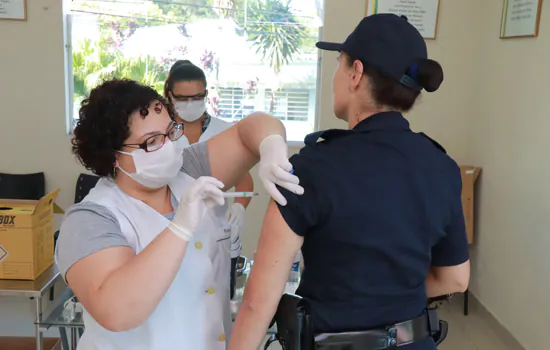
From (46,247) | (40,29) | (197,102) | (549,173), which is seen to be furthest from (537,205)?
(40,29)

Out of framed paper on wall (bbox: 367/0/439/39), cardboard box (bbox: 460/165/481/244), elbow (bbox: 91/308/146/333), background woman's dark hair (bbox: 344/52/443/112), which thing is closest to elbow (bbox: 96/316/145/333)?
elbow (bbox: 91/308/146/333)

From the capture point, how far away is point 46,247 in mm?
2129

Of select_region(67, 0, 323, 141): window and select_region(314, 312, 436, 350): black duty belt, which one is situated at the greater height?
select_region(67, 0, 323, 141): window

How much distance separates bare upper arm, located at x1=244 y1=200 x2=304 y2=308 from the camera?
101 cm

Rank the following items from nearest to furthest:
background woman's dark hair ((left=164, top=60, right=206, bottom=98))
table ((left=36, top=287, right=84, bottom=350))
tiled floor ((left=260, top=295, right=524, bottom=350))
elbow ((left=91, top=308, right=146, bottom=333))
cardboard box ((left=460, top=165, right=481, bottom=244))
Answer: elbow ((left=91, top=308, right=146, bottom=333))
table ((left=36, top=287, right=84, bottom=350))
background woman's dark hair ((left=164, top=60, right=206, bottom=98))
tiled floor ((left=260, top=295, right=524, bottom=350))
cardboard box ((left=460, top=165, right=481, bottom=244))

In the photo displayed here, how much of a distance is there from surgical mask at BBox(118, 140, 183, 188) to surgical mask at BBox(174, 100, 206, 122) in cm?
140

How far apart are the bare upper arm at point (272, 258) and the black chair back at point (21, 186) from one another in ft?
9.72

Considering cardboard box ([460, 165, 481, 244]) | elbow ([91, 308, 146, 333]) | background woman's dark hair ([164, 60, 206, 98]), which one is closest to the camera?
elbow ([91, 308, 146, 333])

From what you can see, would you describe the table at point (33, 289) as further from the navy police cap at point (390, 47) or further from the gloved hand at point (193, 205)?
the navy police cap at point (390, 47)

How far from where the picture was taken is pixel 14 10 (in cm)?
344

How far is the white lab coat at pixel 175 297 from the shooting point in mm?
1101

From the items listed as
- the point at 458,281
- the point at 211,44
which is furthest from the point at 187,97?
the point at 458,281

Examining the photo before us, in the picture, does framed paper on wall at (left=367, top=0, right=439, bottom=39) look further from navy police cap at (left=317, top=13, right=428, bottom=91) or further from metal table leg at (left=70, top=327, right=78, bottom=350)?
metal table leg at (left=70, top=327, right=78, bottom=350)

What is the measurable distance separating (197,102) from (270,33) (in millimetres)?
1354
